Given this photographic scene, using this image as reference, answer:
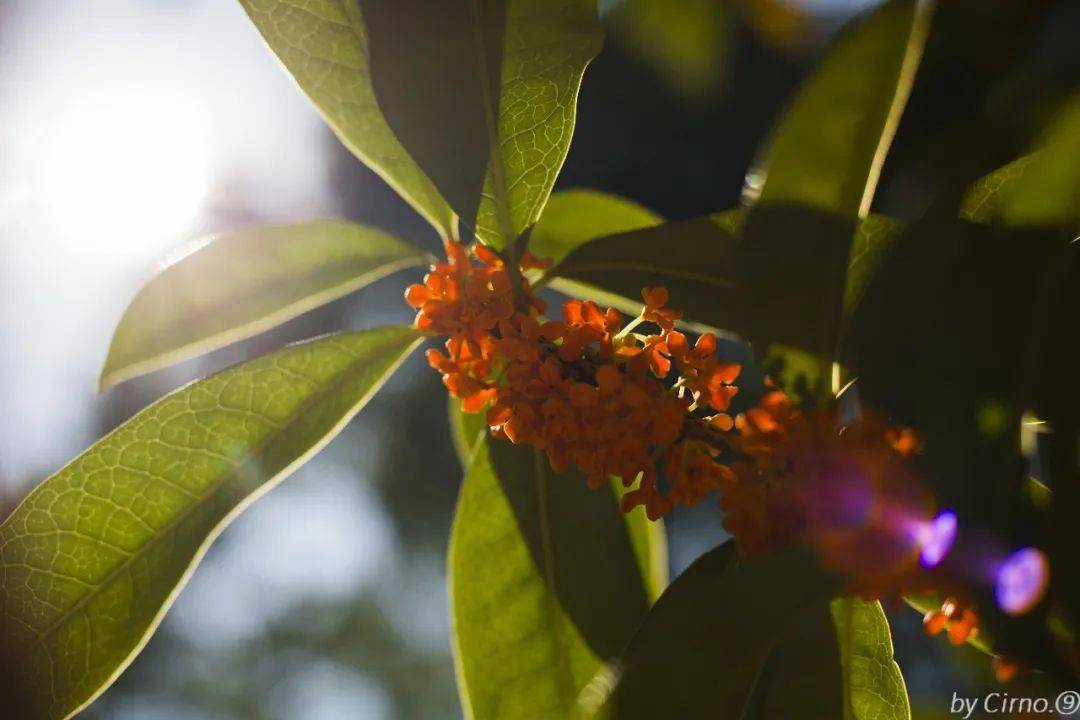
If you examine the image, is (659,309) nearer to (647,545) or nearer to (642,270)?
(642,270)

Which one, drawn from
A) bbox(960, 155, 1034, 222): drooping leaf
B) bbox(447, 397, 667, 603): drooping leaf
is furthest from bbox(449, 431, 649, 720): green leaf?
bbox(960, 155, 1034, 222): drooping leaf

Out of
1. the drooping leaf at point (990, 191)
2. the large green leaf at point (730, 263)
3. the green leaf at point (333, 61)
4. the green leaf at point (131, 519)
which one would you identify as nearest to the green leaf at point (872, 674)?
the large green leaf at point (730, 263)

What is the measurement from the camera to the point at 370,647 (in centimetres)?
1316

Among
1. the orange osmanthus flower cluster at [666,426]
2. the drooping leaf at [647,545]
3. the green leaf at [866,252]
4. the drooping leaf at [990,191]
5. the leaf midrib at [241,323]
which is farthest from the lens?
A: the drooping leaf at [647,545]

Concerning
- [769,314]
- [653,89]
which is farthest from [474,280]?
[653,89]

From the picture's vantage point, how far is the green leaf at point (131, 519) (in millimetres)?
1237

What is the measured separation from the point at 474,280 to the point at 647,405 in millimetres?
310

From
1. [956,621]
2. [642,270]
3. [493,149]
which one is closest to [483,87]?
[493,149]

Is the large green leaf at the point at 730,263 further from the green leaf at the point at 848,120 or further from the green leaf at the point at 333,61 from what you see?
the green leaf at the point at 333,61

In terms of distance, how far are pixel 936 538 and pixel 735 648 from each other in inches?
9.6

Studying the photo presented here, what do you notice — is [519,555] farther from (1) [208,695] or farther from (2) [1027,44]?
(1) [208,695]

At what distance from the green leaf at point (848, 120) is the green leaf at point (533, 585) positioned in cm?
65

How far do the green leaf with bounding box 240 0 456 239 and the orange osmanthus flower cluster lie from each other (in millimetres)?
211

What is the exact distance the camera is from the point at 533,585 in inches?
57.2
